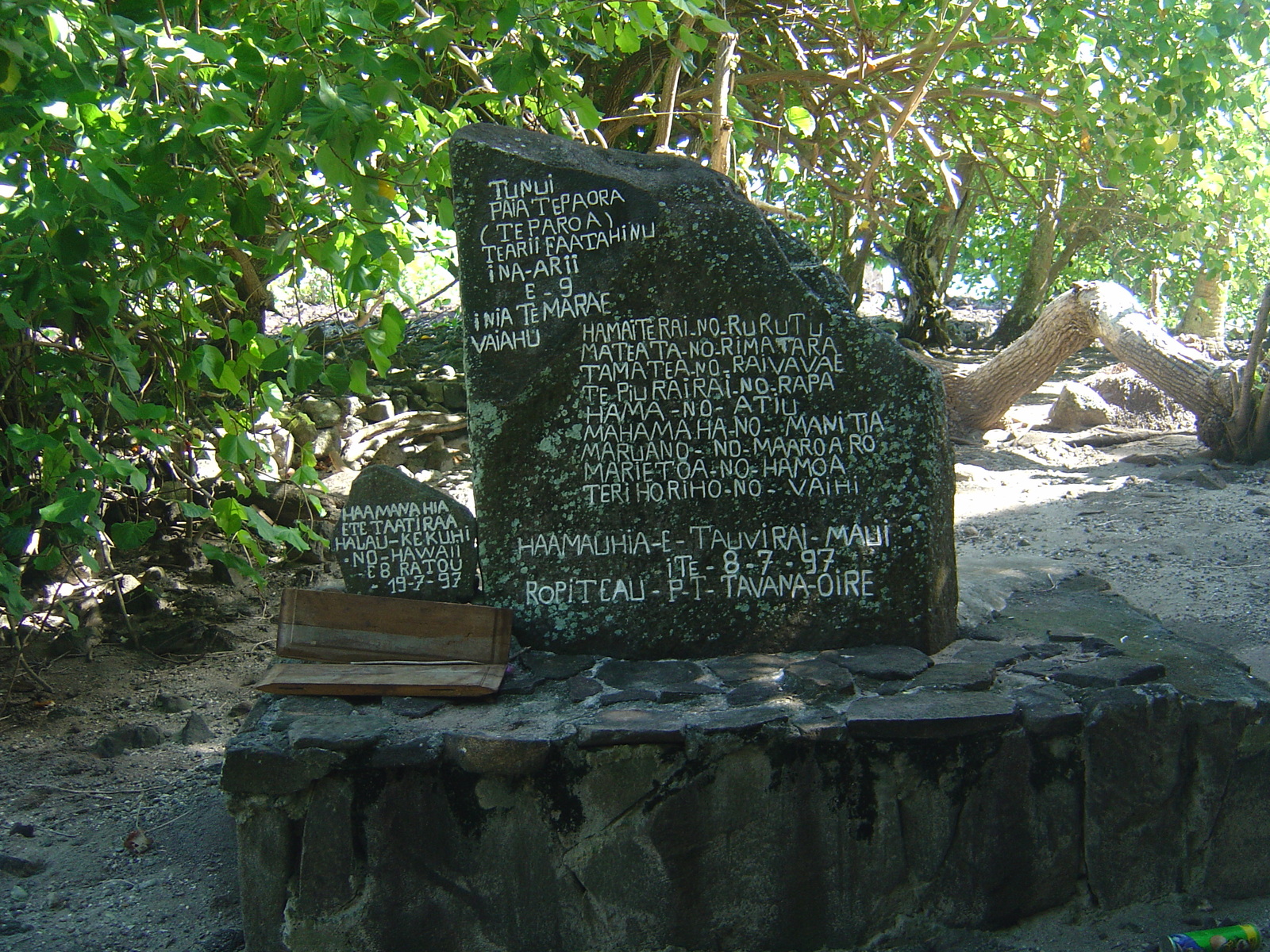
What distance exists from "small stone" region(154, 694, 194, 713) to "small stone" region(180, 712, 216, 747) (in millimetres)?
188

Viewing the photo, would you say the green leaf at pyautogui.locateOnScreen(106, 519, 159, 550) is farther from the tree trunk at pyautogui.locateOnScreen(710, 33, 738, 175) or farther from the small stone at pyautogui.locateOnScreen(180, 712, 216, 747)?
the tree trunk at pyautogui.locateOnScreen(710, 33, 738, 175)

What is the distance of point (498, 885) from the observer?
7.92 ft

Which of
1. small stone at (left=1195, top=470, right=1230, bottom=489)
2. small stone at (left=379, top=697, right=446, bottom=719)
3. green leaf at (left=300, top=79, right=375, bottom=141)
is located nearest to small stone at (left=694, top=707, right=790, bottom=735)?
small stone at (left=379, top=697, right=446, bottom=719)

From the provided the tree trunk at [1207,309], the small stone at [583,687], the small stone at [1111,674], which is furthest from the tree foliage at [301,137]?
the tree trunk at [1207,309]

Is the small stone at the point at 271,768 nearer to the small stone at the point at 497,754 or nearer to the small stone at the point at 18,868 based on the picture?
the small stone at the point at 497,754

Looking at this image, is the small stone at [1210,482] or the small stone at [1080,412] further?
the small stone at [1080,412]

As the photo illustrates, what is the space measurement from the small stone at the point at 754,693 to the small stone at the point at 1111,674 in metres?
0.80

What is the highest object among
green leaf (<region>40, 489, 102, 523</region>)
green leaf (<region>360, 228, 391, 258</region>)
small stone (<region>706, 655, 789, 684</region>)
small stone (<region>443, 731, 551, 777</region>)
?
green leaf (<region>360, 228, 391, 258</region>)

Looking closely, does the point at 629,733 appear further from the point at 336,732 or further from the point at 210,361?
the point at 210,361

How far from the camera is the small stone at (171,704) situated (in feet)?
12.6

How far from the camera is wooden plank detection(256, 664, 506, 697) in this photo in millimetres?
2670

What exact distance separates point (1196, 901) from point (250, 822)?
7.93 ft

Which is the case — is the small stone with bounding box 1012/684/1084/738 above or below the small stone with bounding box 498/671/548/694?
below

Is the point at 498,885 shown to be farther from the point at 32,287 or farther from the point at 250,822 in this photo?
the point at 32,287
